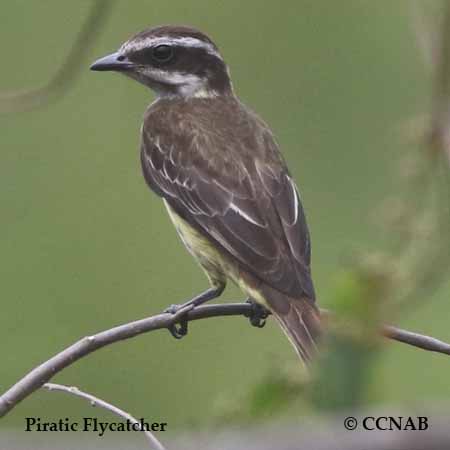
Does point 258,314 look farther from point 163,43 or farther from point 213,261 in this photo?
point 163,43

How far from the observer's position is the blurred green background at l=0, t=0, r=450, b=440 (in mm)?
7965

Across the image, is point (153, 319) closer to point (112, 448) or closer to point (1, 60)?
point (112, 448)

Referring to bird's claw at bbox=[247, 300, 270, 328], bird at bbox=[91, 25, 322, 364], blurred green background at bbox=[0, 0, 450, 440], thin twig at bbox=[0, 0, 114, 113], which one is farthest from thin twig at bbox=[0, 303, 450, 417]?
blurred green background at bbox=[0, 0, 450, 440]

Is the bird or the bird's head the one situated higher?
the bird's head

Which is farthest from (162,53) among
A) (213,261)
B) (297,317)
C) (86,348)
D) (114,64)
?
(86,348)

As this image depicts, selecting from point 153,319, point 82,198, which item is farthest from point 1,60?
point 153,319

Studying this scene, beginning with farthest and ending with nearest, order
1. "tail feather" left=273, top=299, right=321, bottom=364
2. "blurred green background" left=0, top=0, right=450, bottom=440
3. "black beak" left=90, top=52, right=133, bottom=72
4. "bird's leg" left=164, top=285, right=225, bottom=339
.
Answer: "blurred green background" left=0, top=0, right=450, bottom=440, "black beak" left=90, top=52, right=133, bottom=72, "bird's leg" left=164, top=285, right=225, bottom=339, "tail feather" left=273, top=299, right=321, bottom=364

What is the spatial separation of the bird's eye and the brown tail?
1.72m

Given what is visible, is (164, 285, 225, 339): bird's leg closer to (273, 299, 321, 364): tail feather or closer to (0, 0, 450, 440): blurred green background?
(273, 299, 321, 364): tail feather

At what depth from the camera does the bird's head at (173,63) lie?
5.97m

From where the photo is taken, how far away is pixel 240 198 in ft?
17.2

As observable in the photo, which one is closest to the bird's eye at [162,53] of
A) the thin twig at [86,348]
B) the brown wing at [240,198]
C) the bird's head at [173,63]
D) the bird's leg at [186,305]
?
the bird's head at [173,63]

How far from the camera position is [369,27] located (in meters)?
9.69

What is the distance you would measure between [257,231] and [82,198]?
14.8 feet
